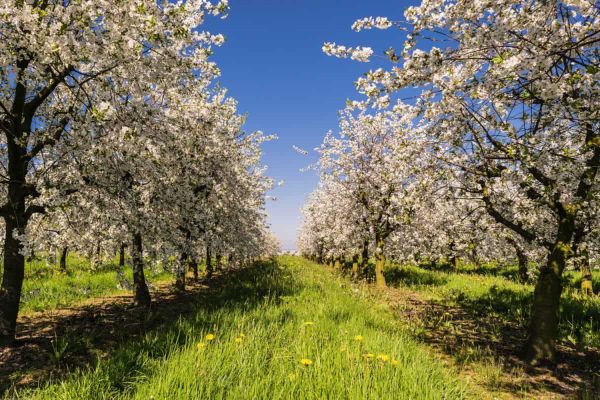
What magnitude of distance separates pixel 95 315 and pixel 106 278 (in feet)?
19.8

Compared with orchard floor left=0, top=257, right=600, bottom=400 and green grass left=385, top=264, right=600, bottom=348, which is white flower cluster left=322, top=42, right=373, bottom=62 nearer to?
orchard floor left=0, top=257, right=600, bottom=400

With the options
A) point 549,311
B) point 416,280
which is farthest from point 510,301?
point 416,280

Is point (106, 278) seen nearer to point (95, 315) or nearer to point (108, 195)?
point (95, 315)

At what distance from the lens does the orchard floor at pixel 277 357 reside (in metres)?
4.32

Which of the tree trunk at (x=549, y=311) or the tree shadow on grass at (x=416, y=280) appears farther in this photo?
the tree shadow on grass at (x=416, y=280)

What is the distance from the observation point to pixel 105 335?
30.9 feet

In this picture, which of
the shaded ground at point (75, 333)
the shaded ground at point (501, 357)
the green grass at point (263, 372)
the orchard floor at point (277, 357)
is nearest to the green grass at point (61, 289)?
the shaded ground at point (75, 333)

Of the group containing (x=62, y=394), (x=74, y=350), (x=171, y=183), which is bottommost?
(x=74, y=350)

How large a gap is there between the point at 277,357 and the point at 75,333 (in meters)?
7.01

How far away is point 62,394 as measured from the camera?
4.08m

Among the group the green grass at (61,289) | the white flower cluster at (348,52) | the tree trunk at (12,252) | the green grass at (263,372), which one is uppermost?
the white flower cluster at (348,52)

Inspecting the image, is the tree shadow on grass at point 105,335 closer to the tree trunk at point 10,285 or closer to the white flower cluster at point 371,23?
the tree trunk at point 10,285

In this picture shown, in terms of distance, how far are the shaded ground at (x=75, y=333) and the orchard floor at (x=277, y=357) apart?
0.12 feet

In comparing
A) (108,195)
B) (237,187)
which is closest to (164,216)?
(108,195)
